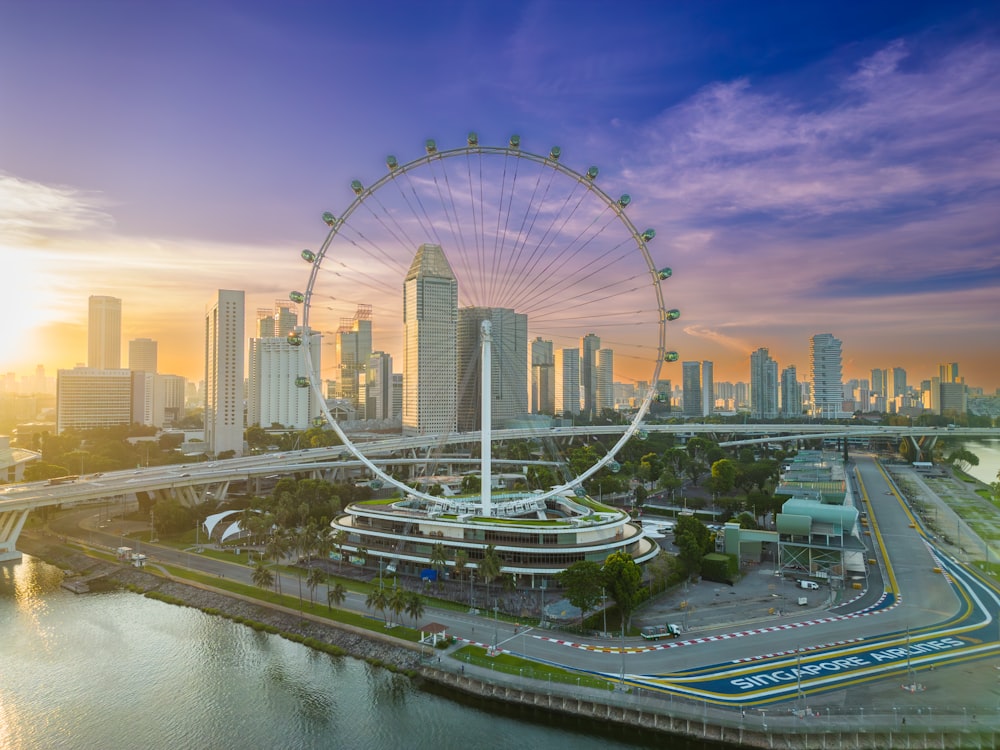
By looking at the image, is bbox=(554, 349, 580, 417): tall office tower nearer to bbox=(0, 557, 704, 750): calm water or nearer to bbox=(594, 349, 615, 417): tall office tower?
bbox=(594, 349, 615, 417): tall office tower

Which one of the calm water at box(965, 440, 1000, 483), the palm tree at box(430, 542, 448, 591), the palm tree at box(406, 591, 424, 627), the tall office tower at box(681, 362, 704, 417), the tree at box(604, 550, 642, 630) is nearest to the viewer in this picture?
the calm water at box(965, 440, 1000, 483)

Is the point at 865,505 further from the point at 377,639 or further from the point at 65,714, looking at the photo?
the point at 65,714

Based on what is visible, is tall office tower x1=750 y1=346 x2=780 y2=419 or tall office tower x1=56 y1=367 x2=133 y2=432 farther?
tall office tower x1=750 y1=346 x2=780 y2=419

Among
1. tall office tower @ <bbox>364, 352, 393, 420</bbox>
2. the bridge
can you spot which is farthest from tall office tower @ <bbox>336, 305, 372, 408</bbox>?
the bridge

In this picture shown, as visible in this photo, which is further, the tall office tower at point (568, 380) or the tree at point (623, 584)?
the tall office tower at point (568, 380)

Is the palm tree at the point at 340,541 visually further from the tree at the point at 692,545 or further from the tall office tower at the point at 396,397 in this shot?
the tall office tower at the point at 396,397

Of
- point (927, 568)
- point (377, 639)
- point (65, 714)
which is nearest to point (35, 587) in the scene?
point (65, 714)

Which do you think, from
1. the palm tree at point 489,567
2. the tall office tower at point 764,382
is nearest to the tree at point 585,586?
the palm tree at point 489,567
